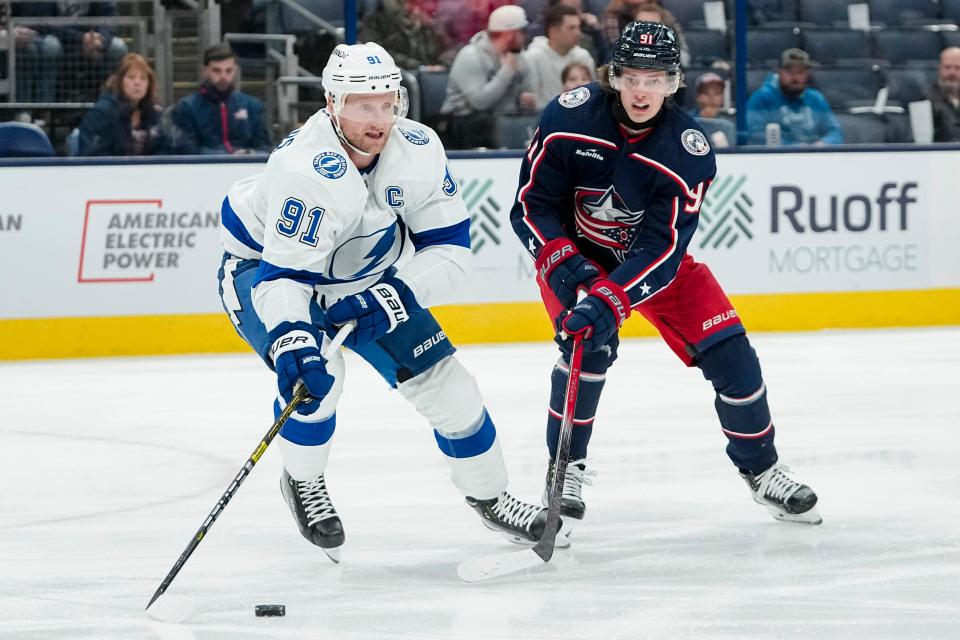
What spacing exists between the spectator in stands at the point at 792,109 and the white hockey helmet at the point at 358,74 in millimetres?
4320

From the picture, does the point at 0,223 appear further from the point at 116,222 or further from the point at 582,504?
the point at 582,504

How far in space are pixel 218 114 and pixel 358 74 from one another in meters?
3.73

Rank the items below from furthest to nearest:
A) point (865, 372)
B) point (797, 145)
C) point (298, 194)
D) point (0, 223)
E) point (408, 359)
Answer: point (797, 145) → point (0, 223) → point (865, 372) → point (408, 359) → point (298, 194)

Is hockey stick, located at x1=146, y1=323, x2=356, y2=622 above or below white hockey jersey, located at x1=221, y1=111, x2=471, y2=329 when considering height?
below

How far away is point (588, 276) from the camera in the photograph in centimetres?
326

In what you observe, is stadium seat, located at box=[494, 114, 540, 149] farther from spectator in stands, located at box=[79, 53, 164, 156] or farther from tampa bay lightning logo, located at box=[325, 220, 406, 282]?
tampa bay lightning logo, located at box=[325, 220, 406, 282]

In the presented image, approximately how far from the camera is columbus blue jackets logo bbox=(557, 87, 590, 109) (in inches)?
131

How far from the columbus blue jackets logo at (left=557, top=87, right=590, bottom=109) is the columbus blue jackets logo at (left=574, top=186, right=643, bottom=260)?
0.18 meters

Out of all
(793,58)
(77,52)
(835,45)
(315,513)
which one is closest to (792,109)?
(793,58)

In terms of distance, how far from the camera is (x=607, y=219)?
3.40 metres

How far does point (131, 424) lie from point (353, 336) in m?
2.08

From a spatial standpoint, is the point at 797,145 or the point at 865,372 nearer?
the point at 865,372

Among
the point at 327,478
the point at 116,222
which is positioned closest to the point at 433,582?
the point at 327,478

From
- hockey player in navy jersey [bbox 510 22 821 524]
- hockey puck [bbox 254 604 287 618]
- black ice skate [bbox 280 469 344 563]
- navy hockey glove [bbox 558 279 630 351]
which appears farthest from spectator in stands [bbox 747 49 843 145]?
hockey puck [bbox 254 604 287 618]
